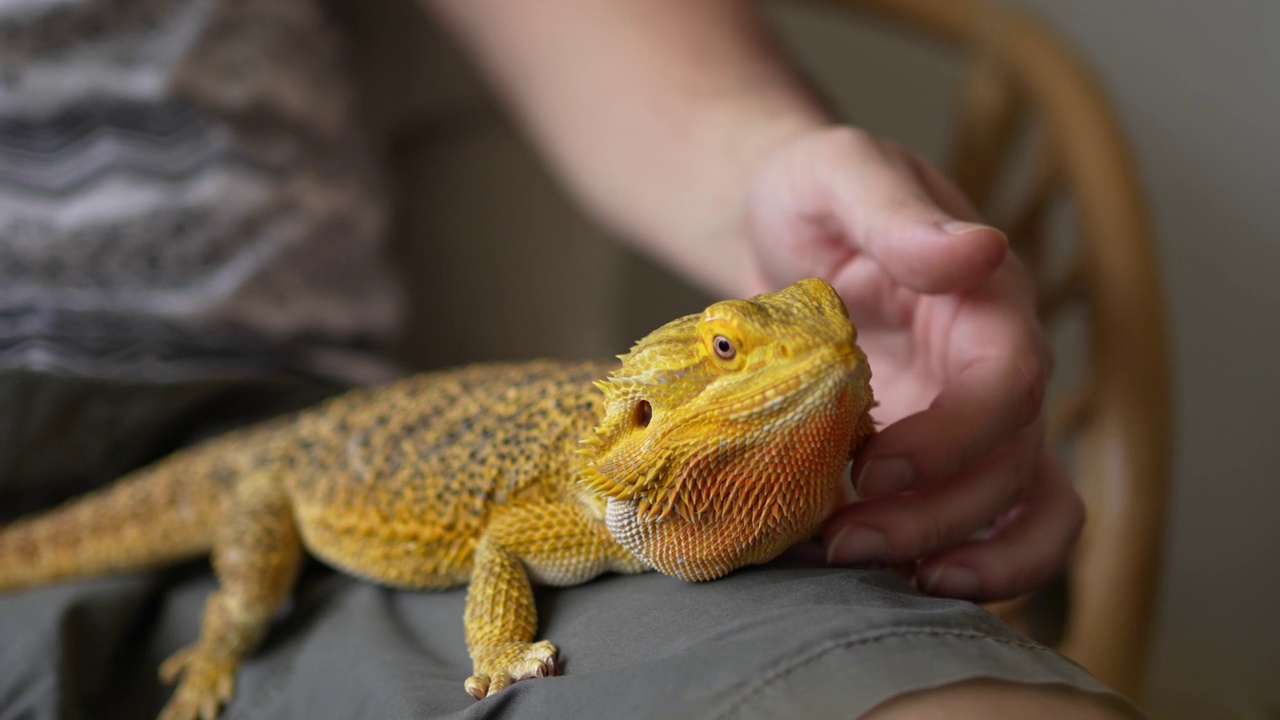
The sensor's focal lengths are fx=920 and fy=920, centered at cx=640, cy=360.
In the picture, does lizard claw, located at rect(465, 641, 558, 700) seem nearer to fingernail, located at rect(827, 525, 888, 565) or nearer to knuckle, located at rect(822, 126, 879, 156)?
fingernail, located at rect(827, 525, 888, 565)

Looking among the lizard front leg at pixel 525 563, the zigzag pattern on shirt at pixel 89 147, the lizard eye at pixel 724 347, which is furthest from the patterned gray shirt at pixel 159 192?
the lizard eye at pixel 724 347

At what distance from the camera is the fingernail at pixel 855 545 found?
2.91 feet

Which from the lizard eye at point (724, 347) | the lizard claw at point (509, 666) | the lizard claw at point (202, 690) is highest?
the lizard eye at point (724, 347)

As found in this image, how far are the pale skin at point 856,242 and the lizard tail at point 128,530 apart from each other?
0.82 meters

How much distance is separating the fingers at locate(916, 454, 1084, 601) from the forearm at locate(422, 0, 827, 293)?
0.50 m

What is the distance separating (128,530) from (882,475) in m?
1.13

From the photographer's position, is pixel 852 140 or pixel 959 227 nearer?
pixel 959 227

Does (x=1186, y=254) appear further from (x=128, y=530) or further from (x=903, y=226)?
(x=128, y=530)

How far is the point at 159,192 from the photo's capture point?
160 centimetres

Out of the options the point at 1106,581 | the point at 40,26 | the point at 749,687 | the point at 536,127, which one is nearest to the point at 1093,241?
the point at 1106,581

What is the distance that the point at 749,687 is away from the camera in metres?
0.65

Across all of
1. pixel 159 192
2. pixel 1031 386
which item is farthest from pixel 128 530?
pixel 1031 386

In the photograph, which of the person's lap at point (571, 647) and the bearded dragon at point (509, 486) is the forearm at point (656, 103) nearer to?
the bearded dragon at point (509, 486)

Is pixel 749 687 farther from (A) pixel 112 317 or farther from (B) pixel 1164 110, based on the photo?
(B) pixel 1164 110
